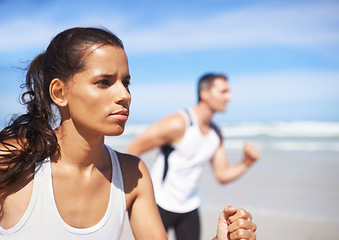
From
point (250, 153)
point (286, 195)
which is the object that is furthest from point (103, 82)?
point (286, 195)

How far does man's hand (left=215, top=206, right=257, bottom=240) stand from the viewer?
1.73 metres

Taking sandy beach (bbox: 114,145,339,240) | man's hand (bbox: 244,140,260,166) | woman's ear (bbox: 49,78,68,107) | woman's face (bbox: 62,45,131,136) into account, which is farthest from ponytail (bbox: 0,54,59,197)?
sandy beach (bbox: 114,145,339,240)

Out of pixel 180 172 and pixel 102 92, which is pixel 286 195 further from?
pixel 102 92

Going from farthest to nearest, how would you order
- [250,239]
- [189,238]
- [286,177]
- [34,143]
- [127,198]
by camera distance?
[286,177], [189,238], [127,198], [34,143], [250,239]

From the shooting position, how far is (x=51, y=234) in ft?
5.75

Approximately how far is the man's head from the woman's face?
2.73m

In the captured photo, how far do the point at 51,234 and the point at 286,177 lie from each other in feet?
27.6

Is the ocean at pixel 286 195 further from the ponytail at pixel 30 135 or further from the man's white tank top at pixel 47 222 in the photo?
the ponytail at pixel 30 135

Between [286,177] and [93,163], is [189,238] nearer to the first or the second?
[93,163]

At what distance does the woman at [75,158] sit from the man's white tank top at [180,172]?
1.91m

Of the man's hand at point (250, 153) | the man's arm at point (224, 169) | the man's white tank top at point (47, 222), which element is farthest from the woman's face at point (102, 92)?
the man's arm at point (224, 169)

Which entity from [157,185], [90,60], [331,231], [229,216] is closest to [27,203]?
[90,60]

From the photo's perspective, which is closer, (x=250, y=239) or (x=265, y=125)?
(x=250, y=239)

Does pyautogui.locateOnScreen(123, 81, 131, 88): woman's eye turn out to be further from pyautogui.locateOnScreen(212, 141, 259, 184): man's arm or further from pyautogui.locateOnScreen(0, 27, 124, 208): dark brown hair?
pyautogui.locateOnScreen(212, 141, 259, 184): man's arm
